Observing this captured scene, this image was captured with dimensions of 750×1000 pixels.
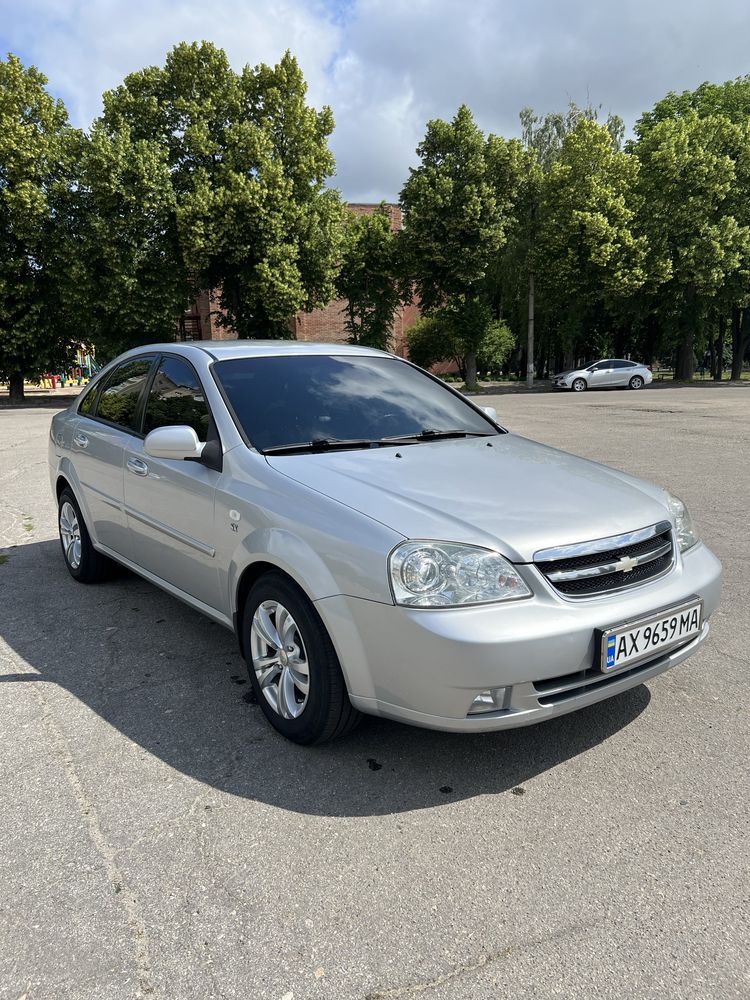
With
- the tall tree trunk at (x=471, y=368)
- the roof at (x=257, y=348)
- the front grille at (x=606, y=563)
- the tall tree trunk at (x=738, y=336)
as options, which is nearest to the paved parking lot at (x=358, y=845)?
the front grille at (x=606, y=563)

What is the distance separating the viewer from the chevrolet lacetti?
8.20 feet

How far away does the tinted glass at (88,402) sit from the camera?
16.6 feet

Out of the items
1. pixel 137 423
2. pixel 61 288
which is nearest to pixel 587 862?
pixel 137 423

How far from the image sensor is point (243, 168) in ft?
88.8

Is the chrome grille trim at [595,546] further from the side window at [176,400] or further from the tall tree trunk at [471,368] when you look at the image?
the tall tree trunk at [471,368]

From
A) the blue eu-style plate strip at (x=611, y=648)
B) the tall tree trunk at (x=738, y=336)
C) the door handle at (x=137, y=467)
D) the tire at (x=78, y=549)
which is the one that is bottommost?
the tire at (x=78, y=549)

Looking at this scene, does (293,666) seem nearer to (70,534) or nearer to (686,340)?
(70,534)

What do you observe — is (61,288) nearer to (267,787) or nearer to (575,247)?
(575,247)

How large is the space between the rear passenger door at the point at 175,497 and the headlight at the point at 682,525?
2062mm

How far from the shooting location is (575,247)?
111ft

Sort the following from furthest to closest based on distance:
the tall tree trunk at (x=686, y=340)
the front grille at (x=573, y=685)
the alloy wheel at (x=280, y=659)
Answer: the tall tree trunk at (x=686, y=340)
the alloy wheel at (x=280, y=659)
the front grille at (x=573, y=685)

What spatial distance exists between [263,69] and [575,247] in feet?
51.0

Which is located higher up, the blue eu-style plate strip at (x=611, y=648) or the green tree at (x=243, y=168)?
the green tree at (x=243, y=168)

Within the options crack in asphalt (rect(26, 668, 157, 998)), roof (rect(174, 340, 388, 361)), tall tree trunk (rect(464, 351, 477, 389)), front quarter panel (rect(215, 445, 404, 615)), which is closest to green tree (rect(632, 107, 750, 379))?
tall tree trunk (rect(464, 351, 477, 389))
